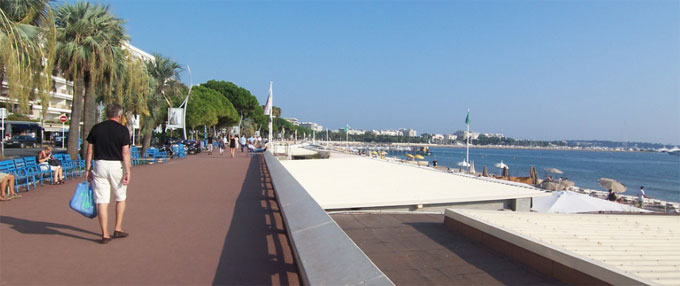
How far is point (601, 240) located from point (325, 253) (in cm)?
409

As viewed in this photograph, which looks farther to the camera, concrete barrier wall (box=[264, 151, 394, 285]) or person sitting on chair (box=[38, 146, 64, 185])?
person sitting on chair (box=[38, 146, 64, 185])

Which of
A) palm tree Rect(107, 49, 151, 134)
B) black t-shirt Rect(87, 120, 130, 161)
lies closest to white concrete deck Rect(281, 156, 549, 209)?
black t-shirt Rect(87, 120, 130, 161)

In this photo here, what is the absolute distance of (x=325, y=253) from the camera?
2943 millimetres

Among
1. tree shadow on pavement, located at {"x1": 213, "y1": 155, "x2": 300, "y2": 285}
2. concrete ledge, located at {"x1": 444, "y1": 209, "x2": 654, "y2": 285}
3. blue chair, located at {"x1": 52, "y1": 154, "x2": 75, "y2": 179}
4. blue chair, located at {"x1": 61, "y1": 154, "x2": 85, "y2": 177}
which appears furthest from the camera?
blue chair, located at {"x1": 61, "y1": 154, "x2": 85, "y2": 177}

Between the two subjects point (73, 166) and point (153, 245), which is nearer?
point (153, 245)

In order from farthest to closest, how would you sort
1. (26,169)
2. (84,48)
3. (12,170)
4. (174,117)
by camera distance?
1. (174,117)
2. (84,48)
3. (26,169)
4. (12,170)

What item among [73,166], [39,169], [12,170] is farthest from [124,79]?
[12,170]

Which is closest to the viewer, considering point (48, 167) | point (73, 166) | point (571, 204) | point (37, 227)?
point (37, 227)

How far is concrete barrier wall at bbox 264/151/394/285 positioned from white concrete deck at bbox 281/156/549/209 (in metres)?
5.54

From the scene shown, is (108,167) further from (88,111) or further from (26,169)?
(88,111)

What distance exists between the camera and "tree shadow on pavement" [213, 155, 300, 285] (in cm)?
379

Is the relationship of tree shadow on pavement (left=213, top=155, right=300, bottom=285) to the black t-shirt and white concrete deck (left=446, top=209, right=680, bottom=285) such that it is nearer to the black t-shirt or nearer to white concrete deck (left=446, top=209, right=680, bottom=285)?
the black t-shirt

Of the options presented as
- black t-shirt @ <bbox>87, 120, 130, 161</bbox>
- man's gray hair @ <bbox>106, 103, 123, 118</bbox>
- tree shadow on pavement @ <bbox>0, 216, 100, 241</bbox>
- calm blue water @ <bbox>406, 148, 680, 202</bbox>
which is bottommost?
calm blue water @ <bbox>406, 148, 680, 202</bbox>

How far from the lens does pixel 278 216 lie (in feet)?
21.8
